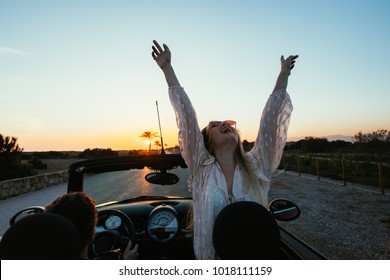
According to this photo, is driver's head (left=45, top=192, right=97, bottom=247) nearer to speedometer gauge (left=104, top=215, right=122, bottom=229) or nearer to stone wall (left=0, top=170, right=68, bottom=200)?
speedometer gauge (left=104, top=215, right=122, bottom=229)

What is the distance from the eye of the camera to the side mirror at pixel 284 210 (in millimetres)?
2236

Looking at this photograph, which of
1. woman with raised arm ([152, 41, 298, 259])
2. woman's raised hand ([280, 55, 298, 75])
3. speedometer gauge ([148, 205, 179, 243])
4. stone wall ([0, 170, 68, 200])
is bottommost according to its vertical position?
stone wall ([0, 170, 68, 200])

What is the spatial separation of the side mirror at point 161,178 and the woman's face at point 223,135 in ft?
3.74

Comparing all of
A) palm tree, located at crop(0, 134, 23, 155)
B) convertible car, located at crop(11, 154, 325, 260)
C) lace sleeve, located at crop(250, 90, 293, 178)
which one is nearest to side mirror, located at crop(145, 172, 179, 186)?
convertible car, located at crop(11, 154, 325, 260)

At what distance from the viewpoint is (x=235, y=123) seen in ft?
7.24

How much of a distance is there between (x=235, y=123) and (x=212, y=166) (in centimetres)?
40

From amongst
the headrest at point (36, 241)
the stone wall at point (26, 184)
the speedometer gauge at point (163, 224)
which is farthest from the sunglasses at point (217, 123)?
the stone wall at point (26, 184)

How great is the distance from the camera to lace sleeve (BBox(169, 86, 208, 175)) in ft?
6.68

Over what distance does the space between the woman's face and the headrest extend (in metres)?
1.19

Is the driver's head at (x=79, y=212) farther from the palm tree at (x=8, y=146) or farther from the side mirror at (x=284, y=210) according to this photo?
the palm tree at (x=8, y=146)

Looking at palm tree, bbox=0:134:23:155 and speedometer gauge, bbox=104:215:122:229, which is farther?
palm tree, bbox=0:134:23:155

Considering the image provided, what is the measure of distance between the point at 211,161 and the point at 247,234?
681 mm

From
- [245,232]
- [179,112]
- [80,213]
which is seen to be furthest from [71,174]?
[245,232]
